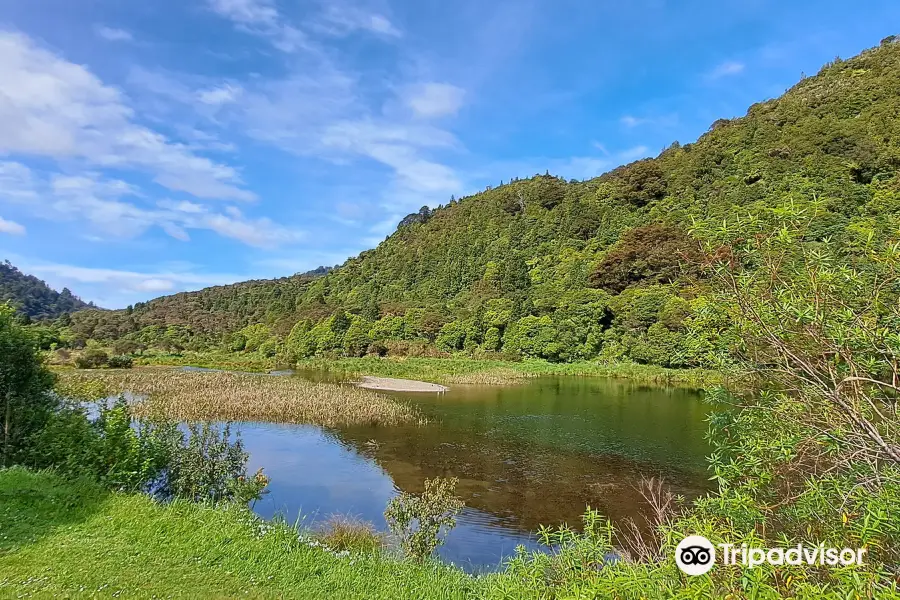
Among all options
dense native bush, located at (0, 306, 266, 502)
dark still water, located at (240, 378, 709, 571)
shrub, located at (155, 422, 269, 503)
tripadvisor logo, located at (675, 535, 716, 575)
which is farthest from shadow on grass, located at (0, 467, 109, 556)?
tripadvisor logo, located at (675, 535, 716, 575)

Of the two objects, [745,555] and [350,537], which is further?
[350,537]

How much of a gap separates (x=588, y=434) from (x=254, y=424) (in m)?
15.5

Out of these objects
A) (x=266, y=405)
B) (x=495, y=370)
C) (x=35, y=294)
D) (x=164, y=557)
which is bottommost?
(x=495, y=370)

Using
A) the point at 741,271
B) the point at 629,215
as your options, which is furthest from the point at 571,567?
the point at 629,215

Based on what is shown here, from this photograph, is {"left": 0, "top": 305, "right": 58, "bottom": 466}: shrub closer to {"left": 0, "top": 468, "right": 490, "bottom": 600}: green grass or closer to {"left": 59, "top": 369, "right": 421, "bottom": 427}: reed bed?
{"left": 0, "top": 468, "right": 490, "bottom": 600}: green grass

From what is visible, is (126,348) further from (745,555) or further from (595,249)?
(745,555)

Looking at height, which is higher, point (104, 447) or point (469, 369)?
point (104, 447)

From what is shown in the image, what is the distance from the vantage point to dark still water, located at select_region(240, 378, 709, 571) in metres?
12.6

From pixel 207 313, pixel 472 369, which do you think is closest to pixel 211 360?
pixel 472 369

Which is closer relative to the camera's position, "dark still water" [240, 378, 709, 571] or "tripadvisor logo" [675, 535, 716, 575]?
"tripadvisor logo" [675, 535, 716, 575]

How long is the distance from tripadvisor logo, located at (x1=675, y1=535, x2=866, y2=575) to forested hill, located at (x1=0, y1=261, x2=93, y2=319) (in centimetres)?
17169

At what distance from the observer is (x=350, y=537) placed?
9.39 meters

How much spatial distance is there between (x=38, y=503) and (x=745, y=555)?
9.59 meters

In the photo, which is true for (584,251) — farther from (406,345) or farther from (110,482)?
(110,482)
